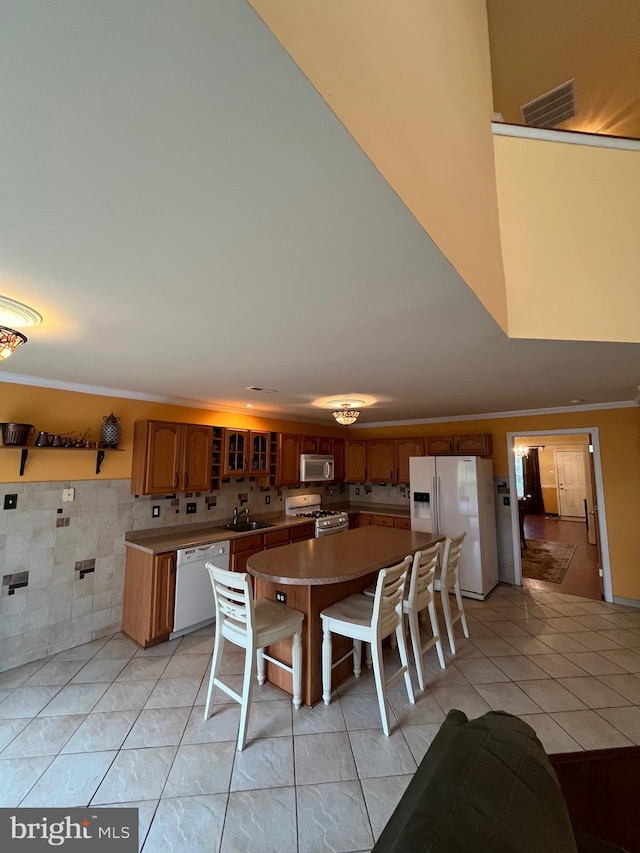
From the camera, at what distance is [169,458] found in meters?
3.49

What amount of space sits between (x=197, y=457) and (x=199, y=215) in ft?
10.2

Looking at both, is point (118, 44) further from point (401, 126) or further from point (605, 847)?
point (605, 847)

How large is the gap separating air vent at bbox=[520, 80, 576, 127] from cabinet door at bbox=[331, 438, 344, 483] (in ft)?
14.2

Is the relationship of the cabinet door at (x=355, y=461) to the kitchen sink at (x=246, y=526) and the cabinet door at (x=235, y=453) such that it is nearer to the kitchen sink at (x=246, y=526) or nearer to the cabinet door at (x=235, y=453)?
the kitchen sink at (x=246, y=526)

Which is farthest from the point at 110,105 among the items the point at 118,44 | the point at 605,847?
the point at 605,847

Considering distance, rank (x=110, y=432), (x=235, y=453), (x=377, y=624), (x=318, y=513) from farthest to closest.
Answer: (x=318, y=513) < (x=235, y=453) < (x=110, y=432) < (x=377, y=624)

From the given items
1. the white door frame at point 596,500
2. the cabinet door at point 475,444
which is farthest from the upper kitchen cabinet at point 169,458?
the white door frame at point 596,500

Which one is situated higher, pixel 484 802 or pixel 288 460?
pixel 288 460

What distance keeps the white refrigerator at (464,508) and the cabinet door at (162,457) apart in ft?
9.96

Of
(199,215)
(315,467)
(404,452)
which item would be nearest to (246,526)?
(315,467)

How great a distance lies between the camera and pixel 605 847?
2.63 ft

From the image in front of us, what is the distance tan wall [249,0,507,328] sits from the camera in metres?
0.68

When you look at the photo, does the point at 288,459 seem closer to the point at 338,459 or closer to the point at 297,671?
the point at 338,459

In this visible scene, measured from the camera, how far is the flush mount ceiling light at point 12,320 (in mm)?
1548
